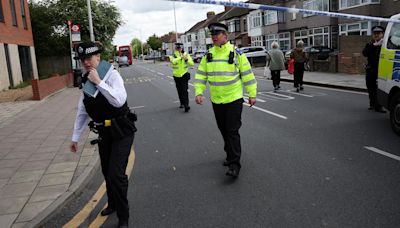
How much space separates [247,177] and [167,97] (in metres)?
9.70

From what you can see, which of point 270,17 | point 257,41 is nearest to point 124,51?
point 257,41

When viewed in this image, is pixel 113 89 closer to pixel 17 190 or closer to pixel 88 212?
pixel 88 212

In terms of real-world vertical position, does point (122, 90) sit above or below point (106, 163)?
above

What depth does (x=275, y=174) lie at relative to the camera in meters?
4.96

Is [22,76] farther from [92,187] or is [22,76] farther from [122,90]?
[122,90]

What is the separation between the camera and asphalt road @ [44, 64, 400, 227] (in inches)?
149

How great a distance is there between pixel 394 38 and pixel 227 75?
3.79m

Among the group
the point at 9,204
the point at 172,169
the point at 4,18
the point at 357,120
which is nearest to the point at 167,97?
the point at 357,120

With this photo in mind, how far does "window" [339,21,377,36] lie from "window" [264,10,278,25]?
38.3 ft

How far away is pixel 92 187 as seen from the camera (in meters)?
4.98

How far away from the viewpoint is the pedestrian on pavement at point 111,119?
3.37m

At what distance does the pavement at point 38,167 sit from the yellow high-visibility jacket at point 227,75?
86.0 inches

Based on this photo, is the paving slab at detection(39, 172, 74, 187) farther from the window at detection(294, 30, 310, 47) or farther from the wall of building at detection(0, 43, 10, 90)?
the window at detection(294, 30, 310, 47)

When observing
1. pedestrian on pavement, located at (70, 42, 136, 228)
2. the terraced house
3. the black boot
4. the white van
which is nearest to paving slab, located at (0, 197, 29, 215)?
the black boot
